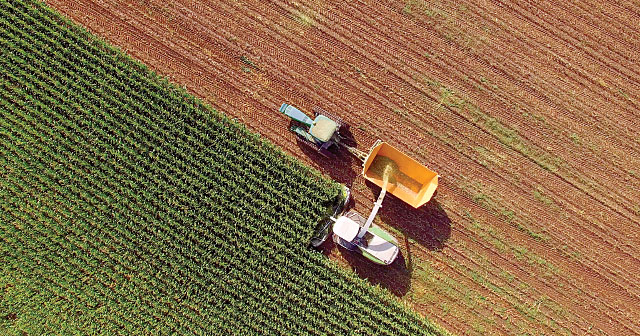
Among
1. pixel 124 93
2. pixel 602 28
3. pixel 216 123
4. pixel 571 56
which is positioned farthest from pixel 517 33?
pixel 124 93

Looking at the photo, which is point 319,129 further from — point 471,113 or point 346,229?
point 471,113

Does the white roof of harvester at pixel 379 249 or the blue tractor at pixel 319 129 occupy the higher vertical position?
the blue tractor at pixel 319 129

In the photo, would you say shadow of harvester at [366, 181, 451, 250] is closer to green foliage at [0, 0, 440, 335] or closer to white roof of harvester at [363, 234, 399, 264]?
white roof of harvester at [363, 234, 399, 264]

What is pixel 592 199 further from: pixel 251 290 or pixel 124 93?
pixel 124 93

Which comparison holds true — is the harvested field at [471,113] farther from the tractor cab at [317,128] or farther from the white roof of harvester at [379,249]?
the white roof of harvester at [379,249]

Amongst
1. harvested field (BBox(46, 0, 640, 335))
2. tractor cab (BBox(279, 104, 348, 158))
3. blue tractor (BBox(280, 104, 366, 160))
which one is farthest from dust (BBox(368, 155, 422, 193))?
tractor cab (BBox(279, 104, 348, 158))

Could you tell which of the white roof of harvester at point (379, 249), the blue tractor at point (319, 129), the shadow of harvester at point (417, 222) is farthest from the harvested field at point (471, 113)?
the white roof of harvester at point (379, 249)

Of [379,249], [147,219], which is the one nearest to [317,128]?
[379,249]
